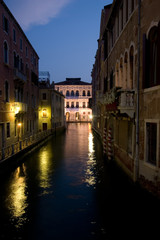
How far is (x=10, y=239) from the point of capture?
606cm

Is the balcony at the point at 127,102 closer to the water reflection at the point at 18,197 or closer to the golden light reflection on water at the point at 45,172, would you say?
the golden light reflection on water at the point at 45,172

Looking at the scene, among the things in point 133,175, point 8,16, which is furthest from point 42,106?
point 133,175

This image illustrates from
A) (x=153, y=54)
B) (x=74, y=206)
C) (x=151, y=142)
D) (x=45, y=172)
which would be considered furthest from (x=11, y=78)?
(x=151, y=142)

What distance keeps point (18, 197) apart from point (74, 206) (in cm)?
257

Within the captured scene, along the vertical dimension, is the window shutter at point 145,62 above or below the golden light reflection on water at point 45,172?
above

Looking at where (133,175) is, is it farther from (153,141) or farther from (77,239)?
(77,239)

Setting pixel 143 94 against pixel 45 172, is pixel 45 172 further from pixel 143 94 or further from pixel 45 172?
pixel 143 94

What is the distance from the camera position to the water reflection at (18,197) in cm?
749

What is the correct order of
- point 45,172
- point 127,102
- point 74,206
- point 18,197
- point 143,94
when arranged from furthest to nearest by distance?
point 45,172, point 127,102, point 18,197, point 143,94, point 74,206

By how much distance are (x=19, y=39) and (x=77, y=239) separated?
20.6 metres

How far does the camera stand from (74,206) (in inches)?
327

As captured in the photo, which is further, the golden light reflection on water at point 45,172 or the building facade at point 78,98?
the building facade at point 78,98

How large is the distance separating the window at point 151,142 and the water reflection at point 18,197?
5.30 meters

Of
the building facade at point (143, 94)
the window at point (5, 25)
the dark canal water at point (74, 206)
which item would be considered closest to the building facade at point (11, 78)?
the window at point (5, 25)
